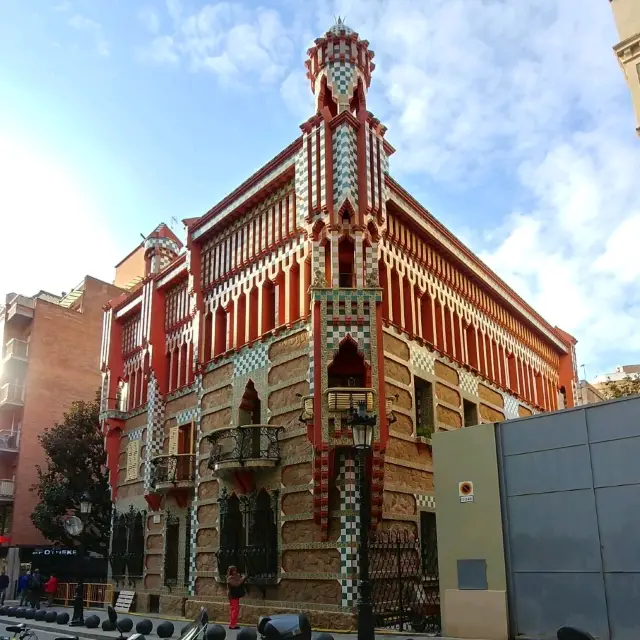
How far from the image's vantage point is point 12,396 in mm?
34312

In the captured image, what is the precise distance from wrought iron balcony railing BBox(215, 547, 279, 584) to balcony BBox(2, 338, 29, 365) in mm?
22114

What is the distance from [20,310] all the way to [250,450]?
23.1m

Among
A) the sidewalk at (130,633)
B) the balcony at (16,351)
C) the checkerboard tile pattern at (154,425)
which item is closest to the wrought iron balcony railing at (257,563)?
the sidewalk at (130,633)

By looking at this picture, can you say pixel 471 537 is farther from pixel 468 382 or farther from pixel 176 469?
pixel 176 469

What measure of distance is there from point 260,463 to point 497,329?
1167 centimetres

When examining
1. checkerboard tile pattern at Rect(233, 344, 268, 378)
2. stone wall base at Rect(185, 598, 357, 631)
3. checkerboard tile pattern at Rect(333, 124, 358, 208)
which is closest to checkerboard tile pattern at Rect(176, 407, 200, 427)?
A: checkerboard tile pattern at Rect(233, 344, 268, 378)

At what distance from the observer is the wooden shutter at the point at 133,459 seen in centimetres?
2358

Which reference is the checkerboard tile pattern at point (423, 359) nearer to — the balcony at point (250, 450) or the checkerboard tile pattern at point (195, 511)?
the balcony at point (250, 450)

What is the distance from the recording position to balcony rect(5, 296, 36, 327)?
116 feet

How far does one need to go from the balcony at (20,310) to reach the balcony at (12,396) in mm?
3480

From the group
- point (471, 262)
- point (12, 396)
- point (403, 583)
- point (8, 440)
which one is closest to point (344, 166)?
point (471, 262)

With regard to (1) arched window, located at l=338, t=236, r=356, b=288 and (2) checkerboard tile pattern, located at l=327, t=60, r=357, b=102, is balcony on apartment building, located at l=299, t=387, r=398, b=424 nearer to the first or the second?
(1) arched window, located at l=338, t=236, r=356, b=288

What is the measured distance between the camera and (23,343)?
35.6 metres

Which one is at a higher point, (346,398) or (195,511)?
(346,398)
